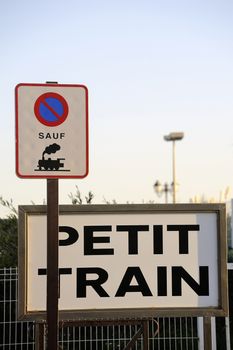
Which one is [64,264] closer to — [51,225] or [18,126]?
[51,225]

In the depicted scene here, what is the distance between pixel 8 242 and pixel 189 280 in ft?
20.2

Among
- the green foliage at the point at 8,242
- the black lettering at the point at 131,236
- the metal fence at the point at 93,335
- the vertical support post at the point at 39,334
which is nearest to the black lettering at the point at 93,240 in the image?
the black lettering at the point at 131,236

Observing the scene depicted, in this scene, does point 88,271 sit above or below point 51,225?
below

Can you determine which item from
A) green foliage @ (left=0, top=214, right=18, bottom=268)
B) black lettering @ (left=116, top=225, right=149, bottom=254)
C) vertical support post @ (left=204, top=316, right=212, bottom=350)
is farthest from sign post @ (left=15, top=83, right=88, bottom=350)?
green foliage @ (left=0, top=214, right=18, bottom=268)

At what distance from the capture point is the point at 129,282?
4.43 m

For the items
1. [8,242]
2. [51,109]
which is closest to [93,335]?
[8,242]

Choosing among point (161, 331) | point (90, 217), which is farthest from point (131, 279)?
point (161, 331)

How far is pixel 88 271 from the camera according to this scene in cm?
439

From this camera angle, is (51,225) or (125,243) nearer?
(51,225)

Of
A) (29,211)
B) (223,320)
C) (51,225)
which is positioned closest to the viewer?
(51,225)

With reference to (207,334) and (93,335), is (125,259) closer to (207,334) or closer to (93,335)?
(207,334)

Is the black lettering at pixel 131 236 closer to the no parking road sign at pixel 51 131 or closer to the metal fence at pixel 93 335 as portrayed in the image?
the no parking road sign at pixel 51 131

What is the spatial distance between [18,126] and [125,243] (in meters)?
1.38

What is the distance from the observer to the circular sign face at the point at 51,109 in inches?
145
